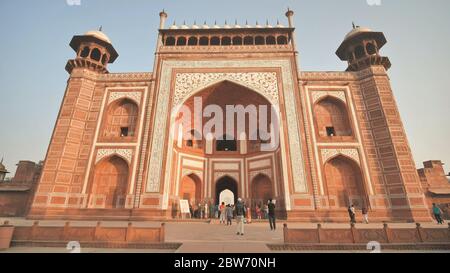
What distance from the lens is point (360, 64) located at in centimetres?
1616

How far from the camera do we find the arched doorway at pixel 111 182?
1371 cm

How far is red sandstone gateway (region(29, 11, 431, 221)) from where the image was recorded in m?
12.8

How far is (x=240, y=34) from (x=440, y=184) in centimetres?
1898

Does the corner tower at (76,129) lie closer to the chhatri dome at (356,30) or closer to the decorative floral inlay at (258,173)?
the decorative floral inlay at (258,173)

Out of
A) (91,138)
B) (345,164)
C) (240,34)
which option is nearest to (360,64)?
(345,164)

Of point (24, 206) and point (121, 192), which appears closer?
point (121, 192)

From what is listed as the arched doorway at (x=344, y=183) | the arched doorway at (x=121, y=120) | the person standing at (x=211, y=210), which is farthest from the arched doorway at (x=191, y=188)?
the arched doorway at (x=344, y=183)

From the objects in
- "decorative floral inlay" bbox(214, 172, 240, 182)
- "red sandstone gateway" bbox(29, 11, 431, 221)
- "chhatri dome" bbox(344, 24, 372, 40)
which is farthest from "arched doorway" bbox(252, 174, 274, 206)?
"chhatri dome" bbox(344, 24, 372, 40)

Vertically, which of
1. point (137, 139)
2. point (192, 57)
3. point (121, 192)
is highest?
point (192, 57)

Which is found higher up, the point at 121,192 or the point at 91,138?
the point at 91,138

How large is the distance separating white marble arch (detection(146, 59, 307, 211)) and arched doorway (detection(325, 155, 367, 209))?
207cm
